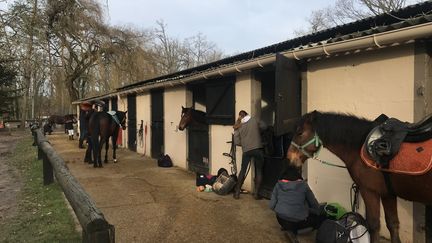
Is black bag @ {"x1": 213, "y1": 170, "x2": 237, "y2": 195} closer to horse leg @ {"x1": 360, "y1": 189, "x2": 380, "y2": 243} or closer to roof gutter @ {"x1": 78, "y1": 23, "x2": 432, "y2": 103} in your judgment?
roof gutter @ {"x1": 78, "y1": 23, "x2": 432, "y2": 103}

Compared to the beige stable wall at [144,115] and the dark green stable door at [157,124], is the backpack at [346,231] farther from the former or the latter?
the beige stable wall at [144,115]

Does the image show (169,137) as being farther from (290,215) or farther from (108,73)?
(108,73)

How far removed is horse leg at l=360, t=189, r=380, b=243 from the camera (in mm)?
4023

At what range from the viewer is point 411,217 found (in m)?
4.72

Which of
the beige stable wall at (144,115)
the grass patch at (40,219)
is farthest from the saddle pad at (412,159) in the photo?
the beige stable wall at (144,115)

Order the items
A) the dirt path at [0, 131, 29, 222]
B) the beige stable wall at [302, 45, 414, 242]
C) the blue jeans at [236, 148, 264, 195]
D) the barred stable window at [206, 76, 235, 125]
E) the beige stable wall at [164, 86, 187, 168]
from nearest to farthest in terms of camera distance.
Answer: the beige stable wall at [302, 45, 414, 242] → the dirt path at [0, 131, 29, 222] → the blue jeans at [236, 148, 264, 195] → the barred stable window at [206, 76, 235, 125] → the beige stable wall at [164, 86, 187, 168]

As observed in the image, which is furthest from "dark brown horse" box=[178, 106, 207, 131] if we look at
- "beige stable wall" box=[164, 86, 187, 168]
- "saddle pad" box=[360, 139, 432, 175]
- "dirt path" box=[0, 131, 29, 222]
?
"saddle pad" box=[360, 139, 432, 175]

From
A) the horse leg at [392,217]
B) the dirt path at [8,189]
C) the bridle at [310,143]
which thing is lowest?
the dirt path at [8,189]

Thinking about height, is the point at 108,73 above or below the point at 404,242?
above

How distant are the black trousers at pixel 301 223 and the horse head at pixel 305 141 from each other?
2.33 ft

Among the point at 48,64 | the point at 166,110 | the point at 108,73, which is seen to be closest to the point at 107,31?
the point at 108,73

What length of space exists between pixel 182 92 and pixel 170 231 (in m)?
6.26

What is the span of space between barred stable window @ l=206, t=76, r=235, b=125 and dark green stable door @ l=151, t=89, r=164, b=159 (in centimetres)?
390

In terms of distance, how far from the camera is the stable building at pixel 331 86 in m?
4.60
